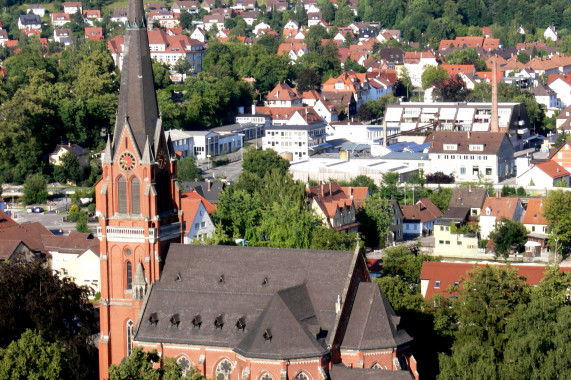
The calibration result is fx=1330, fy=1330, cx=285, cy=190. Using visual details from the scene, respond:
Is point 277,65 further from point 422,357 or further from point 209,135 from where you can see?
point 422,357

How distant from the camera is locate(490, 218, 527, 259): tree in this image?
94.2 meters

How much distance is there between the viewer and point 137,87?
5812 cm

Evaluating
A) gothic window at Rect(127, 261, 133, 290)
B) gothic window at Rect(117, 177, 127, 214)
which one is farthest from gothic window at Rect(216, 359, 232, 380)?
gothic window at Rect(117, 177, 127, 214)

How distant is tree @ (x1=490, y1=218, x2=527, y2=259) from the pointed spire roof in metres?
41.9

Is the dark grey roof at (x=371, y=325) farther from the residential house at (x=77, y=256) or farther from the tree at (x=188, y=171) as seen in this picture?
the tree at (x=188, y=171)

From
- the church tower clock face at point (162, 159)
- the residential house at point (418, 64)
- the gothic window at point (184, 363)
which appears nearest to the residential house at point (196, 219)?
the church tower clock face at point (162, 159)

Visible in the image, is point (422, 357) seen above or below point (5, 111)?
below

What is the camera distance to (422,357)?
200 feet

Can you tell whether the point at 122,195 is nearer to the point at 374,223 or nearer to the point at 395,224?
the point at 374,223

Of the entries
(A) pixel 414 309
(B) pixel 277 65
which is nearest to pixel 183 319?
(A) pixel 414 309

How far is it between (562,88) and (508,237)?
269 ft

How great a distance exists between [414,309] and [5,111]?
69649 mm

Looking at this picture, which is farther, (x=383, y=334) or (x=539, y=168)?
(x=539, y=168)

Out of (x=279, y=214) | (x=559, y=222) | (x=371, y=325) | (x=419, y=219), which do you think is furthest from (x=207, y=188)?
(x=371, y=325)
